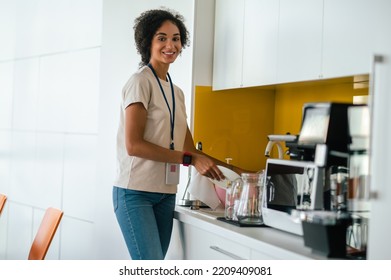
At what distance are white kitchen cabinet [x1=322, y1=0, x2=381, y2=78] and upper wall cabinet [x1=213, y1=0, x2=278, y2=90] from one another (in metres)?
0.39

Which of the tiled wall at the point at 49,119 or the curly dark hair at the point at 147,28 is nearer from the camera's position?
the curly dark hair at the point at 147,28

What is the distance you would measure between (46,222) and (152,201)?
0.55 meters

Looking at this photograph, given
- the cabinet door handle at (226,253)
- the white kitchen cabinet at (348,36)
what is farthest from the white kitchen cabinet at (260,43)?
the cabinet door handle at (226,253)

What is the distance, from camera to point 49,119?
4480 millimetres

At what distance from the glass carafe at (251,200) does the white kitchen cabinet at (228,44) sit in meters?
0.58

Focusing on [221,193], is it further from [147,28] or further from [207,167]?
[147,28]

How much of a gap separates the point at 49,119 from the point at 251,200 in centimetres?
232

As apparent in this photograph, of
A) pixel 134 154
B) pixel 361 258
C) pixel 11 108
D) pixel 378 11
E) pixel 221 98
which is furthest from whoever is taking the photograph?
pixel 11 108

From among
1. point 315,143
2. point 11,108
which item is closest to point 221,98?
point 315,143

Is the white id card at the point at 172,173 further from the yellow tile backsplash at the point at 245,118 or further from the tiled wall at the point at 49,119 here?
the tiled wall at the point at 49,119

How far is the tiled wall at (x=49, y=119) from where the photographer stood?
13.1 feet
